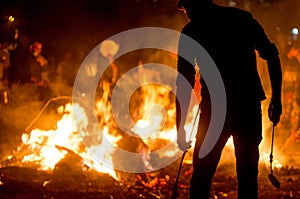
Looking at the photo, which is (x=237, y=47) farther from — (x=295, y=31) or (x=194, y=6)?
(x=295, y=31)

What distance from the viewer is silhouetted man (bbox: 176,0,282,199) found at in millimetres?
4527

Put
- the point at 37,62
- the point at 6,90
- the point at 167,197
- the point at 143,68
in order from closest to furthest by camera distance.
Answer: the point at 167,197, the point at 6,90, the point at 37,62, the point at 143,68

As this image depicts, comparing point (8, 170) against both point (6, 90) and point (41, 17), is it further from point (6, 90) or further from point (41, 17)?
point (41, 17)

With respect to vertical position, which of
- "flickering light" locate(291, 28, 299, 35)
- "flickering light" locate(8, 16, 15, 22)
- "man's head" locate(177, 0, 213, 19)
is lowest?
"man's head" locate(177, 0, 213, 19)

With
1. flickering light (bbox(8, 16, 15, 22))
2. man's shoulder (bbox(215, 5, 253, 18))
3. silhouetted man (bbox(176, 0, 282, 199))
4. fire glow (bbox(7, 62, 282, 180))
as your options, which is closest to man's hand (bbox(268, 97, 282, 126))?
silhouetted man (bbox(176, 0, 282, 199))

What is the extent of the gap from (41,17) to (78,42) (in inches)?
42.8

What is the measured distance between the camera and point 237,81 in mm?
4562

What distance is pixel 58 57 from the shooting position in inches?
466

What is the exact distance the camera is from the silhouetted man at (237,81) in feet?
14.9

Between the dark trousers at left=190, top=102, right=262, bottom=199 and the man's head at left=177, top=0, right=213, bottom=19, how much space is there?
0.99 meters

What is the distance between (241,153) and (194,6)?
148 cm

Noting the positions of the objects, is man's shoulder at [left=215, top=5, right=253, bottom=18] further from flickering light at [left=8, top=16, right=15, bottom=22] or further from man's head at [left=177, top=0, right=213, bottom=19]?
flickering light at [left=8, top=16, right=15, bottom=22]

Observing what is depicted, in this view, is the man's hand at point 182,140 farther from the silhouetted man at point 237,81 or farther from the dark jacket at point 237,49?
the dark jacket at point 237,49

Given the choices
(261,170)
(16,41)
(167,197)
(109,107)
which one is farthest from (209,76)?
(16,41)
